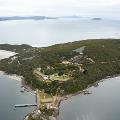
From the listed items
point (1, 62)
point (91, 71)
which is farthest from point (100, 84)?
point (1, 62)

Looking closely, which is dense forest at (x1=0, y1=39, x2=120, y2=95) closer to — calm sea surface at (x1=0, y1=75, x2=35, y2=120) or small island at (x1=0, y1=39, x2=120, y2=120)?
small island at (x1=0, y1=39, x2=120, y2=120)

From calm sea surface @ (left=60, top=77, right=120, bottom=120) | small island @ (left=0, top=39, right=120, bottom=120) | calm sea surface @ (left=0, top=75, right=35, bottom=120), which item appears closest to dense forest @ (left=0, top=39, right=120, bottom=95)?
small island @ (left=0, top=39, right=120, bottom=120)

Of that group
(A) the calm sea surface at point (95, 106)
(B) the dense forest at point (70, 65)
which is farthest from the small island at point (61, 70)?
(A) the calm sea surface at point (95, 106)

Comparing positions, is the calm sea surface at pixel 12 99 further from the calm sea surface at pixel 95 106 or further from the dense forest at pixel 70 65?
the calm sea surface at pixel 95 106

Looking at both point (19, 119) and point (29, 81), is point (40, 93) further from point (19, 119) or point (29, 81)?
point (19, 119)

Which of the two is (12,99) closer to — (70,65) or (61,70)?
(61,70)

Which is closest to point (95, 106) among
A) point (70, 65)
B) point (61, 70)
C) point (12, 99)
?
point (12, 99)
